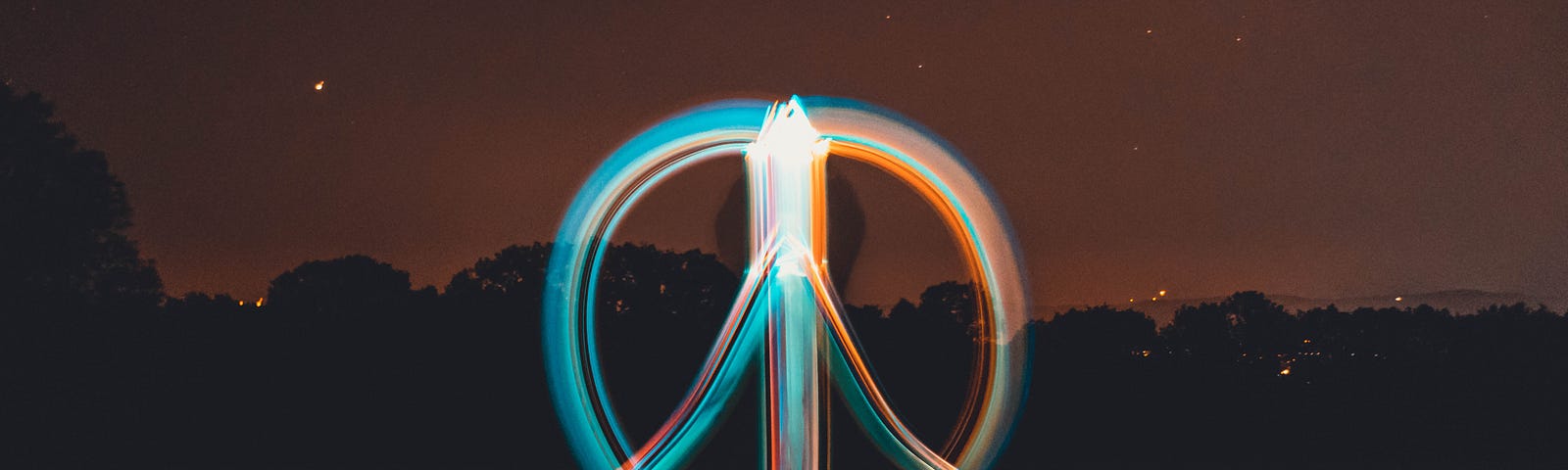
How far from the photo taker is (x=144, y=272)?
18.4m

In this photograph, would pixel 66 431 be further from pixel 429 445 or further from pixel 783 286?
pixel 783 286

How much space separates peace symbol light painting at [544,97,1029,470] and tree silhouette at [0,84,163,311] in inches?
372

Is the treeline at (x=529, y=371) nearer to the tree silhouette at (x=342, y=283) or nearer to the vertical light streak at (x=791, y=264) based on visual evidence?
the tree silhouette at (x=342, y=283)

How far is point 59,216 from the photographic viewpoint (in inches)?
698

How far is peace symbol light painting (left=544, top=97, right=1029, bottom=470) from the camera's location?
8008 millimetres

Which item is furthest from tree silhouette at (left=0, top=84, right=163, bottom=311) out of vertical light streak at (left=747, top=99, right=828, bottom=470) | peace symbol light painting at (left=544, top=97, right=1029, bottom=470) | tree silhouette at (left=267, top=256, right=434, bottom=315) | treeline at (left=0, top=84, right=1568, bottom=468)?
vertical light streak at (left=747, top=99, right=828, bottom=470)

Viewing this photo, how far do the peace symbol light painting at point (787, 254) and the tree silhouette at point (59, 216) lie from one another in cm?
944

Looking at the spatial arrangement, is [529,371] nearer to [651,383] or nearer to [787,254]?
[651,383]

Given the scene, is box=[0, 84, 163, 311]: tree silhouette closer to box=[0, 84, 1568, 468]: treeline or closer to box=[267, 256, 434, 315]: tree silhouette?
box=[0, 84, 1568, 468]: treeline

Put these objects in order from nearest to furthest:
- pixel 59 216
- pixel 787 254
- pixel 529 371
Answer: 1. pixel 787 254
2. pixel 529 371
3. pixel 59 216

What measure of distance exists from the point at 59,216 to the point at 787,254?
44.7 feet

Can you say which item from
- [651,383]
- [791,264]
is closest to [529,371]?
[651,383]

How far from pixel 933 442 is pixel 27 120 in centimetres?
1276

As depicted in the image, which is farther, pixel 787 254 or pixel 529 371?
pixel 529 371
